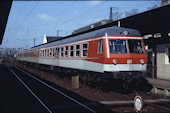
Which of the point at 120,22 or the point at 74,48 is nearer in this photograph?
the point at 74,48

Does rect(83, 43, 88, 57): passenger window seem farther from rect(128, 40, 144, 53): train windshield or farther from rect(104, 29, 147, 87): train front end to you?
rect(128, 40, 144, 53): train windshield

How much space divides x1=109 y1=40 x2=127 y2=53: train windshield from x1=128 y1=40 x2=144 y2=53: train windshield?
340 mm

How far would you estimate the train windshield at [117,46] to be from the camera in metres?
10.4

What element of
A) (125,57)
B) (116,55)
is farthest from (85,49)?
(125,57)

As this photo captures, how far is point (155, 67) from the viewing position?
53.1 feet

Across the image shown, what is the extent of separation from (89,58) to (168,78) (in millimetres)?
6999

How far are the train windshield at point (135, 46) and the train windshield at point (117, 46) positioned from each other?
340mm

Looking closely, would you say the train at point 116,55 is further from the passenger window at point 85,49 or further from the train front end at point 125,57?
the passenger window at point 85,49

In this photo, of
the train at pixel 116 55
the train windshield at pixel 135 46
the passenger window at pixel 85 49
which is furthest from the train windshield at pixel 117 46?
the passenger window at pixel 85 49

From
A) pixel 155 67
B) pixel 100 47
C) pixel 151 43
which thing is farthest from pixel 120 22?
pixel 100 47

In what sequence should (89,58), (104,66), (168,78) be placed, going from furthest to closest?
(168,78), (89,58), (104,66)

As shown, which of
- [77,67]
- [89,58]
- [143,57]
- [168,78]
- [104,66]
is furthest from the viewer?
[168,78]

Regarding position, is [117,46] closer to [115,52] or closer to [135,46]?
[115,52]

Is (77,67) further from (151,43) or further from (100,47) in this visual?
(151,43)
